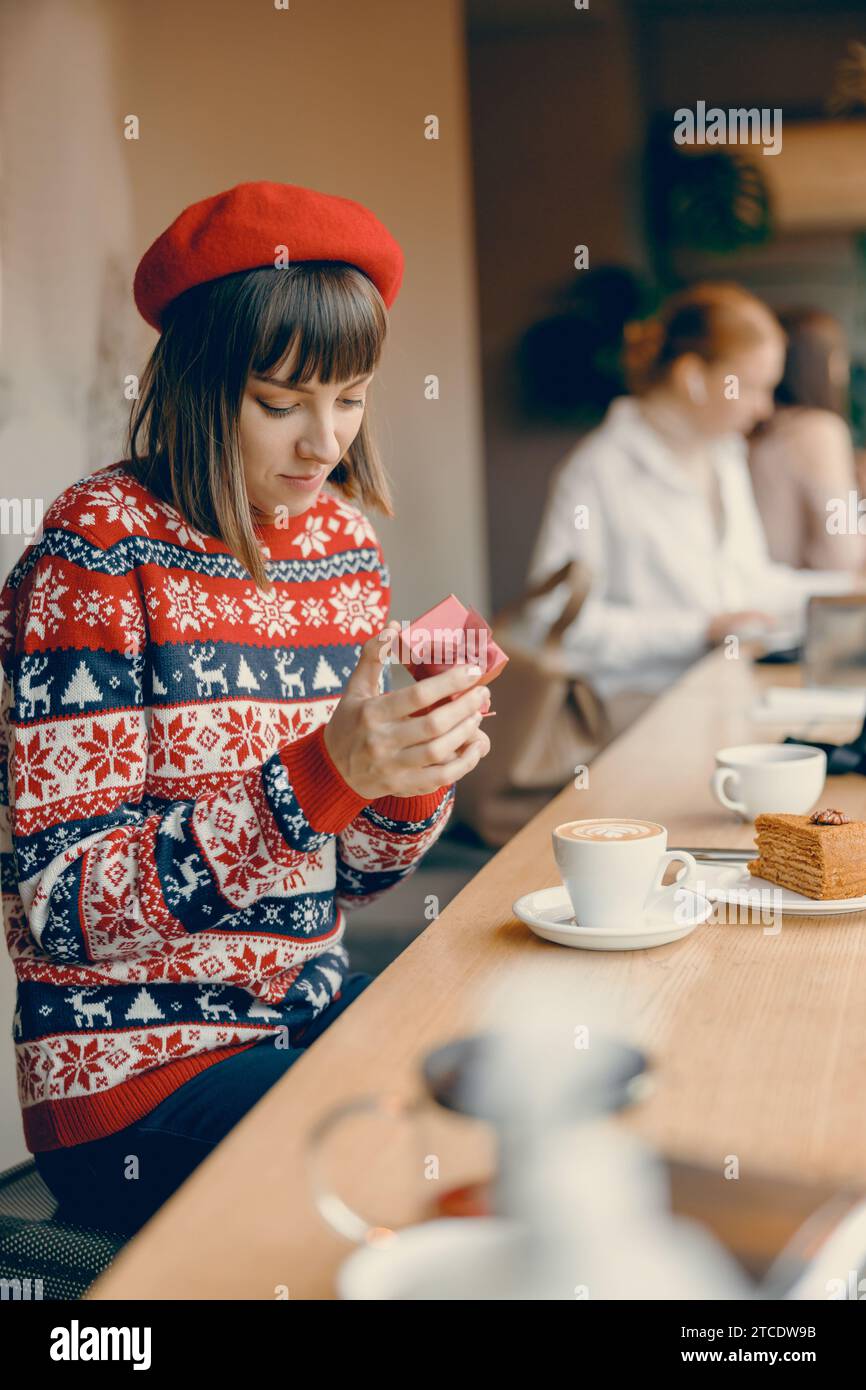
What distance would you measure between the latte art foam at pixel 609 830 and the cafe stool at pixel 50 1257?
538mm

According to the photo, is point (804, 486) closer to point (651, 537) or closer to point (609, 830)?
point (651, 537)

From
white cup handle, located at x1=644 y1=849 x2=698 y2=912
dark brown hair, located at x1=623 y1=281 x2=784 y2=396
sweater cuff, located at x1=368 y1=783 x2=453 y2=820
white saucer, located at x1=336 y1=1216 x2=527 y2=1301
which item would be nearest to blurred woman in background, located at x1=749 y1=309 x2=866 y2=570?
dark brown hair, located at x1=623 y1=281 x2=784 y2=396

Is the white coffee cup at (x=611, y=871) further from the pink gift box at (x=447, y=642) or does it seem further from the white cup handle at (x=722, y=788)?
the white cup handle at (x=722, y=788)

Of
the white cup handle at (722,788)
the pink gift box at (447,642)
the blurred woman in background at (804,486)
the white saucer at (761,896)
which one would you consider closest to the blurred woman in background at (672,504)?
the blurred woman in background at (804,486)

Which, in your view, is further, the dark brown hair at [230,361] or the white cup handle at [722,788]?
the white cup handle at [722,788]

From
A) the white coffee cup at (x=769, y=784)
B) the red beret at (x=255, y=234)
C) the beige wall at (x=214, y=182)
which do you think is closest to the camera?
the red beret at (x=255, y=234)

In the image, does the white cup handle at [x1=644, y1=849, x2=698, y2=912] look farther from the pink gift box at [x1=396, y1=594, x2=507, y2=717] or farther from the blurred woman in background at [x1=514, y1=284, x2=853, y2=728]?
the blurred woman in background at [x1=514, y1=284, x2=853, y2=728]

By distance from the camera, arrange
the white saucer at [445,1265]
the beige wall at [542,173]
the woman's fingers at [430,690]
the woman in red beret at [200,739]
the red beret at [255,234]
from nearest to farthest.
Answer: the white saucer at [445,1265] < the woman's fingers at [430,690] < the woman in red beret at [200,739] < the red beret at [255,234] < the beige wall at [542,173]

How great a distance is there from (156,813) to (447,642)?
358 millimetres

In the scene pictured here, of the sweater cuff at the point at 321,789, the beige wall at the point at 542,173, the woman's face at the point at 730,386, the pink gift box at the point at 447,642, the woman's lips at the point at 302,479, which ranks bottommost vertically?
the sweater cuff at the point at 321,789

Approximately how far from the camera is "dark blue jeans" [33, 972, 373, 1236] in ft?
3.70

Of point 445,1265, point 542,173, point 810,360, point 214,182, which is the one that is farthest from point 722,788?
point 542,173

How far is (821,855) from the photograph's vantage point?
1.08 metres

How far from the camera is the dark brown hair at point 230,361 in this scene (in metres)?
1.24
